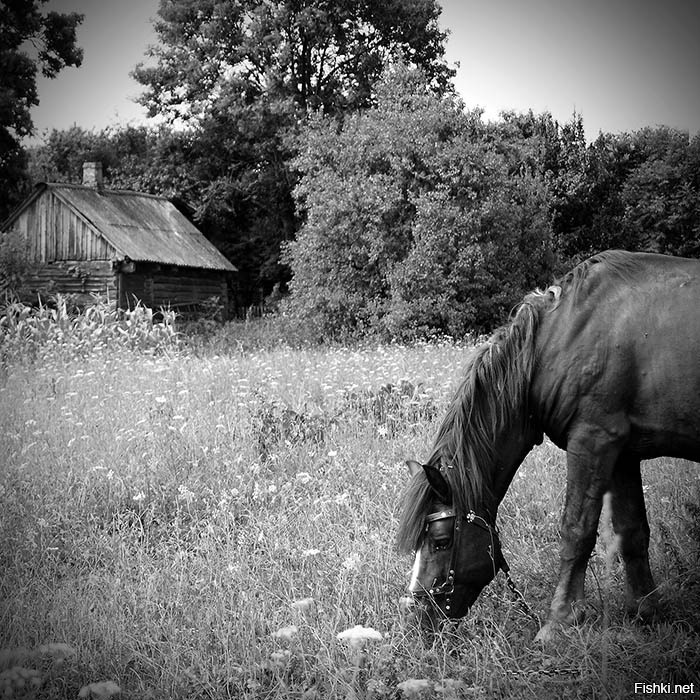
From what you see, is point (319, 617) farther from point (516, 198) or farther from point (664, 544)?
point (516, 198)

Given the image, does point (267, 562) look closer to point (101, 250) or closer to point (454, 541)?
point (454, 541)

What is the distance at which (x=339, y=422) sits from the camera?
6.35m

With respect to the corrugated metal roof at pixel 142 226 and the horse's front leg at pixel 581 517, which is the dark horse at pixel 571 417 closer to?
the horse's front leg at pixel 581 517

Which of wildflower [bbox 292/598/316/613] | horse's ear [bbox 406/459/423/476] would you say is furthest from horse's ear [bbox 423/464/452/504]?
wildflower [bbox 292/598/316/613]

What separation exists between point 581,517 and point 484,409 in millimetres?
643

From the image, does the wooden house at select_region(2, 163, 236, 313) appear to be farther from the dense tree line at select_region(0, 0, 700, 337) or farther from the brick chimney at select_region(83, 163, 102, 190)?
the dense tree line at select_region(0, 0, 700, 337)

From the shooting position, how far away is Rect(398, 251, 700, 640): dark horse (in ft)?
Result: 10.7

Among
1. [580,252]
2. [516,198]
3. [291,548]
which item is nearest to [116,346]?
[291,548]

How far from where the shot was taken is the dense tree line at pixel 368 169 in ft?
57.7

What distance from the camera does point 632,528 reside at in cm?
355

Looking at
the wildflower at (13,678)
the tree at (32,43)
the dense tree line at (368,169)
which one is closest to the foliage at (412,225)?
Result: the dense tree line at (368,169)

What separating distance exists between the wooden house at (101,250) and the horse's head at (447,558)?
20.8m

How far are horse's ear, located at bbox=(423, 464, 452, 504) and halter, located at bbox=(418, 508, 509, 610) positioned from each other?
63 millimetres

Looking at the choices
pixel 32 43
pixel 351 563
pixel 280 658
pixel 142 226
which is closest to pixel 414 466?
pixel 351 563
